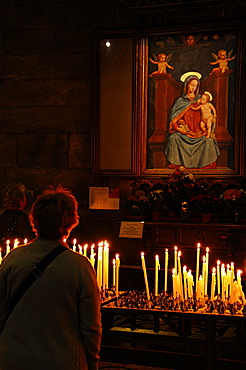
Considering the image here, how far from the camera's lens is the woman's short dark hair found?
118 inches

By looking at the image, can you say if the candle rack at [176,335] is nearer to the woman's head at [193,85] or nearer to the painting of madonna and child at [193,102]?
the painting of madonna and child at [193,102]

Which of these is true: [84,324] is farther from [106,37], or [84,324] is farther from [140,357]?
[106,37]

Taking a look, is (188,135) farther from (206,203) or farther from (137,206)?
(137,206)

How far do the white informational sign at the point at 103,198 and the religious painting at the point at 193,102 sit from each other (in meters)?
0.64

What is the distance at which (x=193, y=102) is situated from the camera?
805 cm

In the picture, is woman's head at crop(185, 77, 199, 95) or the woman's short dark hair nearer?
the woman's short dark hair

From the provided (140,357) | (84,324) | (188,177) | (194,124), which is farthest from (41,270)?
(194,124)

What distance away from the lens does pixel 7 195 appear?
5.93m

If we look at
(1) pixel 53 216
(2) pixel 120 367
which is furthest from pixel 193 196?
(1) pixel 53 216

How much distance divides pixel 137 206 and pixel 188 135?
50.0 inches

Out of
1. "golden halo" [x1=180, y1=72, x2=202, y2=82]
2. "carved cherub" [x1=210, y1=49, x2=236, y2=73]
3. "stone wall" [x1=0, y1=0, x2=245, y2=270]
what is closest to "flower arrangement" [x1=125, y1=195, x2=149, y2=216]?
"stone wall" [x1=0, y1=0, x2=245, y2=270]

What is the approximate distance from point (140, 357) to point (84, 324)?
2.79 metres

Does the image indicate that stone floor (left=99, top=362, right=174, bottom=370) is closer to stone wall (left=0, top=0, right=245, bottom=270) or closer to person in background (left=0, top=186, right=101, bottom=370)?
person in background (left=0, top=186, right=101, bottom=370)

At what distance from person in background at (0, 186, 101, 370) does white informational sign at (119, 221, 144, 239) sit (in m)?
4.70
